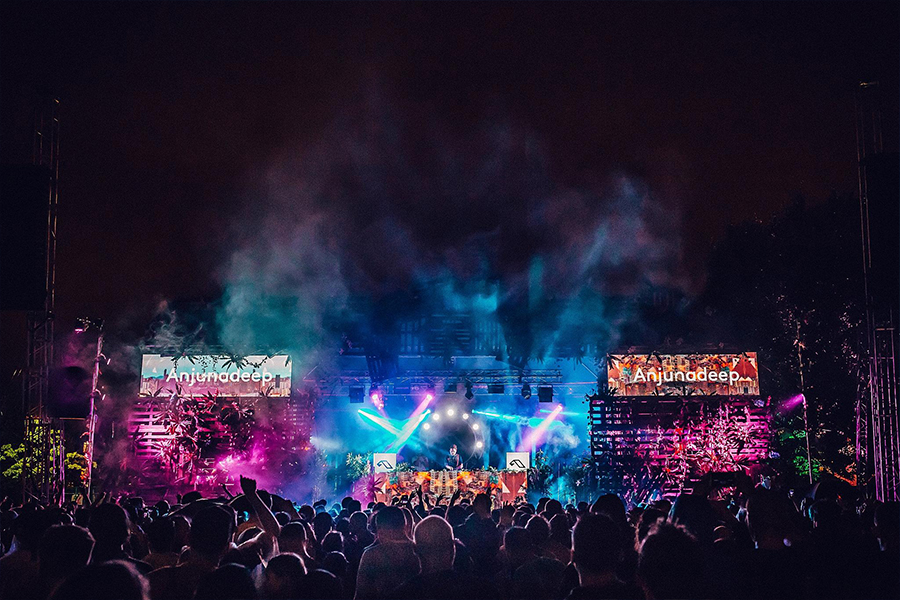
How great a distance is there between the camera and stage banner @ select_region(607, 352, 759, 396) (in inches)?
685

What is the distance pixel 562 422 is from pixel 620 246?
5.73m

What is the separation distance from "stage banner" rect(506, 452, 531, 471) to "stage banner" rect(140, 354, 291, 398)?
6.32 m

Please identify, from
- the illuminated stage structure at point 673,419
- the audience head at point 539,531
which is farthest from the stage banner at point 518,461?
the audience head at point 539,531

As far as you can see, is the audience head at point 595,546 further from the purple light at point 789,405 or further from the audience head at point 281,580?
the purple light at point 789,405

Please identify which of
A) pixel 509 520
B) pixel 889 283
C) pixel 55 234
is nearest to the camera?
pixel 509 520

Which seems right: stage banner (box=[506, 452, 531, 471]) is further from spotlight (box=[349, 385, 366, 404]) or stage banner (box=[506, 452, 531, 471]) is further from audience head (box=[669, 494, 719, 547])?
audience head (box=[669, 494, 719, 547])

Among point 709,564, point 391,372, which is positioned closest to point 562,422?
point 391,372

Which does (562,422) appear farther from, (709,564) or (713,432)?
(709,564)

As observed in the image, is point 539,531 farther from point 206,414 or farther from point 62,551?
point 206,414

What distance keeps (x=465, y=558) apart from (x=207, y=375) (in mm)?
15200

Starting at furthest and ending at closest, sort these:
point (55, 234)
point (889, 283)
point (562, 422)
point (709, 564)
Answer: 1. point (562, 422)
2. point (55, 234)
3. point (889, 283)
4. point (709, 564)

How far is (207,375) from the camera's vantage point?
18.0 m

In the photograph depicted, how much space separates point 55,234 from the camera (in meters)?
10.3

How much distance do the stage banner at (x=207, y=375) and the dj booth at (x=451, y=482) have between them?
13.0ft
